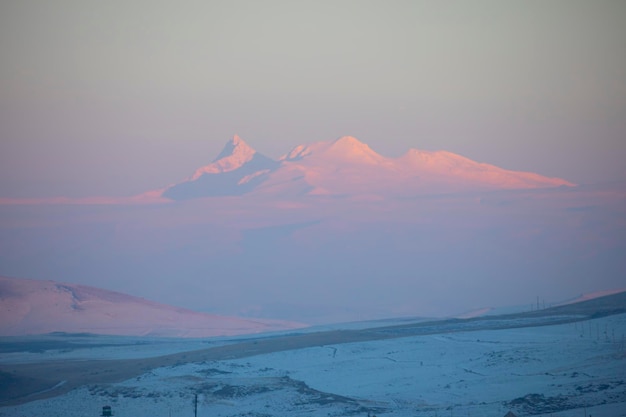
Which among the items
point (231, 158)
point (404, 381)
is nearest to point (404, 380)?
point (404, 381)

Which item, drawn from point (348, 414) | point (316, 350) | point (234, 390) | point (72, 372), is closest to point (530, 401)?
point (348, 414)

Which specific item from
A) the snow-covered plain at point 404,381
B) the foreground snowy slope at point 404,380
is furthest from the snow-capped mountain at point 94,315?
the snow-covered plain at point 404,381

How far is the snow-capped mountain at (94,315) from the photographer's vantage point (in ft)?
301

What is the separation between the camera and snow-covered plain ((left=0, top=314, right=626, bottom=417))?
43719 millimetres

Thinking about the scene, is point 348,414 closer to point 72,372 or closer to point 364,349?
point 364,349

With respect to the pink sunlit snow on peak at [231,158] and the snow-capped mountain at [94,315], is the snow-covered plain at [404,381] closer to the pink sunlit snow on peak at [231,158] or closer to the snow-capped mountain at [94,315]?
the snow-capped mountain at [94,315]

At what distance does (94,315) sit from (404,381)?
52.4 meters

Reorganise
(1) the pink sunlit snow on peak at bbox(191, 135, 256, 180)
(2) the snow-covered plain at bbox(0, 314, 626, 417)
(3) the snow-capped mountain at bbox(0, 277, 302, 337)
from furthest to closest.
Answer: (1) the pink sunlit snow on peak at bbox(191, 135, 256, 180) < (3) the snow-capped mountain at bbox(0, 277, 302, 337) < (2) the snow-covered plain at bbox(0, 314, 626, 417)

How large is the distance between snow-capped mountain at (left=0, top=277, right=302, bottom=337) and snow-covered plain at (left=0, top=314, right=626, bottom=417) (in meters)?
35.9

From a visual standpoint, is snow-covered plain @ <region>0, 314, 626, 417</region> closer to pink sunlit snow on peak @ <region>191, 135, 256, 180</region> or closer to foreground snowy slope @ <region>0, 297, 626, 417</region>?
foreground snowy slope @ <region>0, 297, 626, 417</region>

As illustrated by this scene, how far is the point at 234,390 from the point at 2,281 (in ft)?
185

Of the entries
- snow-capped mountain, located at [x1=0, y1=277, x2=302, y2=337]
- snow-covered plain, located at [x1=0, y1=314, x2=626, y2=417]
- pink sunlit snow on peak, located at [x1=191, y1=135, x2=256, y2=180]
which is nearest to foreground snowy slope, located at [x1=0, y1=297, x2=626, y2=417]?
snow-covered plain, located at [x1=0, y1=314, x2=626, y2=417]

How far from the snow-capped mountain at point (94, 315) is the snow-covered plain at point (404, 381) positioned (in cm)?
3591

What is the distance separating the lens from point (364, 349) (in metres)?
58.3
